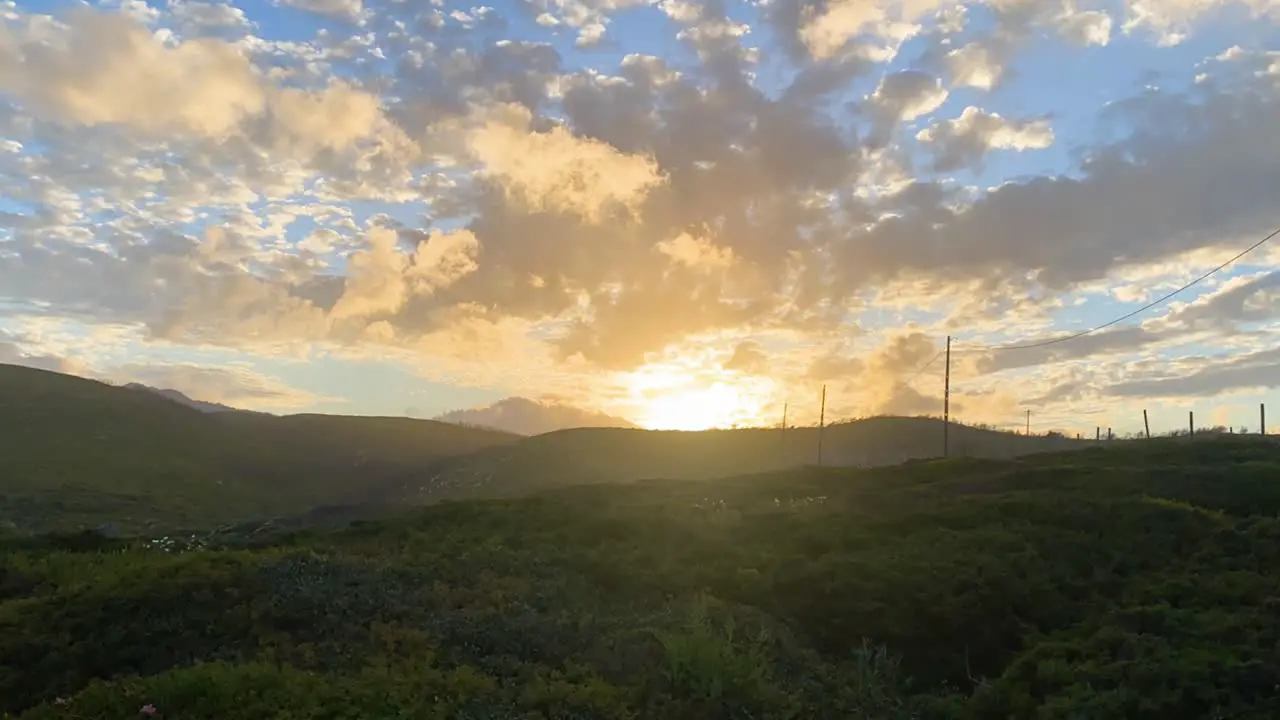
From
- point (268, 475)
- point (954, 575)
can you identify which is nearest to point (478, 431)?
point (268, 475)

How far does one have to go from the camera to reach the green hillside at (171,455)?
218ft

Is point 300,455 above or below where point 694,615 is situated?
below

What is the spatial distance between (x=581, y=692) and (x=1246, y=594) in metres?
14.8

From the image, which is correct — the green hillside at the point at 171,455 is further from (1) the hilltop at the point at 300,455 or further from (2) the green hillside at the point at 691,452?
(2) the green hillside at the point at 691,452

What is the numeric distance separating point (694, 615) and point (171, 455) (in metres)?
92.3

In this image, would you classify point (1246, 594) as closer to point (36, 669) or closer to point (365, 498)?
point (36, 669)

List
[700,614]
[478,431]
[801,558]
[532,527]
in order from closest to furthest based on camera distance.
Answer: [700,614] < [801,558] < [532,527] < [478,431]

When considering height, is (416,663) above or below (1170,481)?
below

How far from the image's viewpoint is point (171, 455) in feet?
316

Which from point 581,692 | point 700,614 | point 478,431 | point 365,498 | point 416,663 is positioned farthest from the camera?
point 478,431

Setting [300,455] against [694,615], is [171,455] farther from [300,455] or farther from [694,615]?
[694,615]

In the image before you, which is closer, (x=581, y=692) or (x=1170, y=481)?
(x=581, y=692)

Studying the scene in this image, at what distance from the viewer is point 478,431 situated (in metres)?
151

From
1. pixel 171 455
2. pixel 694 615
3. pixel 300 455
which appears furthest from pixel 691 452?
pixel 694 615
